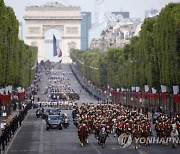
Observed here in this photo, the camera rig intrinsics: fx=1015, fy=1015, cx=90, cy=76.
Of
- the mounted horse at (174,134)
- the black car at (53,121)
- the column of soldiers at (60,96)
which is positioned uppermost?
the column of soldiers at (60,96)

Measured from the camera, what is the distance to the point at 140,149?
5534 cm

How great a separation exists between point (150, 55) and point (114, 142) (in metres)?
49.2

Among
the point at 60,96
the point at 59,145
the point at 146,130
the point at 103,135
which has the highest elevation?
the point at 60,96

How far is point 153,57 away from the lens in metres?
107

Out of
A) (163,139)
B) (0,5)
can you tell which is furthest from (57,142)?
(0,5)

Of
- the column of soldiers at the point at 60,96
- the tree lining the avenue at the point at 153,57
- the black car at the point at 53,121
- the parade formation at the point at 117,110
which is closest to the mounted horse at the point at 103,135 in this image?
the parade formation at the point at 117,110

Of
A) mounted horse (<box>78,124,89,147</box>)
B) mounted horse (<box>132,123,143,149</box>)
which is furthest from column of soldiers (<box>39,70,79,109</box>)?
mounted horse (<box>132,123,143,149</box>)

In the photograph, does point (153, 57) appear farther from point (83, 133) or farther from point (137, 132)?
point (137, 132)

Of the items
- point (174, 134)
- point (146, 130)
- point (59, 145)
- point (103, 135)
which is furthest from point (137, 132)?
point (59, 145)

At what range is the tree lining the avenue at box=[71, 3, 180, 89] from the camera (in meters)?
86.7

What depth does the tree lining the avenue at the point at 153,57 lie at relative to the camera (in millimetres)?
86688

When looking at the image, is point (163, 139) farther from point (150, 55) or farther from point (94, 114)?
point (150, 55)

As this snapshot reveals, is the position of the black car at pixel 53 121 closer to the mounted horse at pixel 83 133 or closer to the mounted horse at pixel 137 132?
the mounted horse at pixel 83 133

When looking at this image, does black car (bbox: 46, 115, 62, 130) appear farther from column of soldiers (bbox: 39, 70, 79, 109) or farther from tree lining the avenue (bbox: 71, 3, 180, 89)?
column of soldiers (bbox: 39, 70, 79, 109)
